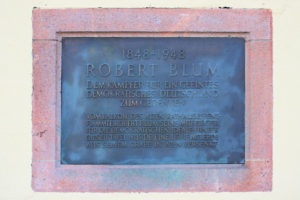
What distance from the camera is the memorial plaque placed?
346 centimetres

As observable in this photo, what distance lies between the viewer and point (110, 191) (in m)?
3.43

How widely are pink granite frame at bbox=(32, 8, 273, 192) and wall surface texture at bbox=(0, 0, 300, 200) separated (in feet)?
0.20

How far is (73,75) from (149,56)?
74 centimetres

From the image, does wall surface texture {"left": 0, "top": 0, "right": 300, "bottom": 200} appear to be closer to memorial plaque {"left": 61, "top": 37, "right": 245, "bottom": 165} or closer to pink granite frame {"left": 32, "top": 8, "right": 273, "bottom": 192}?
pink granite frame {"left": 32, "top": 8, "right": 273, "bottom": 192}

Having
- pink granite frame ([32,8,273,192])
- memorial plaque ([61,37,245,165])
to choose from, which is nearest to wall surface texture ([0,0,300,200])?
pink granite frame ([32,8,273,192])

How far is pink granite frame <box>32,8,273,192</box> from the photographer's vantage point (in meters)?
3.42

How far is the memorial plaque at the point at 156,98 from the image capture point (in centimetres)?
346

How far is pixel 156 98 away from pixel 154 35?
594mm
